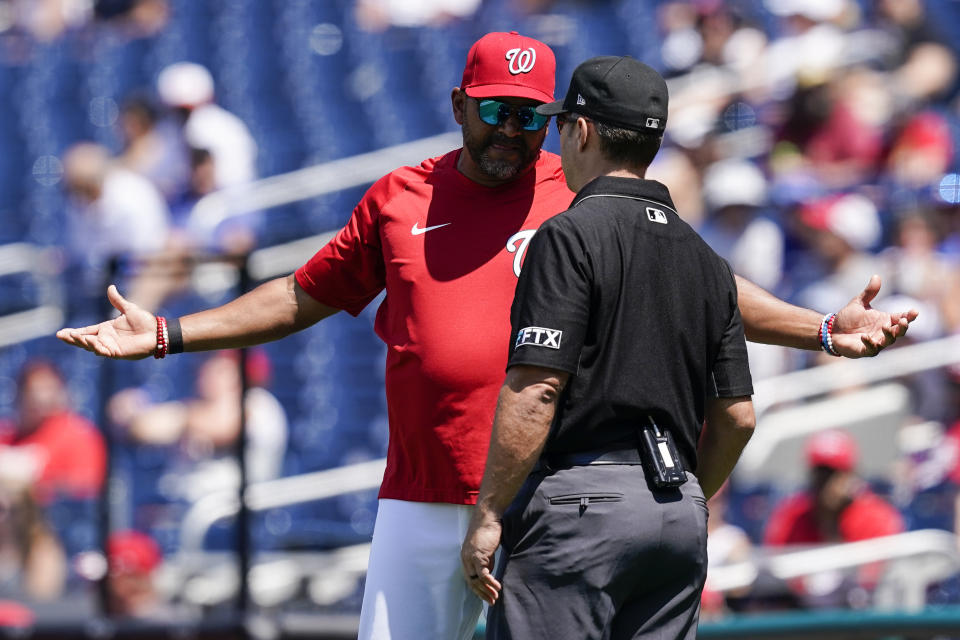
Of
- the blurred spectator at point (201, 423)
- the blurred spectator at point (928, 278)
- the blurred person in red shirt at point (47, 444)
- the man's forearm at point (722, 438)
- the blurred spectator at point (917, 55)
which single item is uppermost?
the blurred spectator at point (917, 55)

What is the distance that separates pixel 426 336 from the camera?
3.28 meters

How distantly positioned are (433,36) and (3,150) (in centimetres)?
362

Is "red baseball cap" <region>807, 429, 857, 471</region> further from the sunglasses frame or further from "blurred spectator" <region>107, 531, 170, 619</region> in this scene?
the sunglasses frame

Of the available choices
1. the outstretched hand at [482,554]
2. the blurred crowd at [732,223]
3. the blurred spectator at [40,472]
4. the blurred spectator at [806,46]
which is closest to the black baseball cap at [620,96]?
the outstretched hand at [482,554]

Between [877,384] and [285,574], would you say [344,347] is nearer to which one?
[285,574]

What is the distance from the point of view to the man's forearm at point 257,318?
3.52 meters

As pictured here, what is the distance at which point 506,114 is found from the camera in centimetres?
331

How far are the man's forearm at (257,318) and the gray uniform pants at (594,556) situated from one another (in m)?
0.96

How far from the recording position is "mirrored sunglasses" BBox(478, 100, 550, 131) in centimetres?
331

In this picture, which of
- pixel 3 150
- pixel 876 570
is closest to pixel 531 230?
pixel 876 570

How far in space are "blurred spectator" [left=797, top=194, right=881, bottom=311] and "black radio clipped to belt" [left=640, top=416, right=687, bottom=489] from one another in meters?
4.71

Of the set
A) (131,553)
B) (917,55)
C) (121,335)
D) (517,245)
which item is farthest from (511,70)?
(917,55)

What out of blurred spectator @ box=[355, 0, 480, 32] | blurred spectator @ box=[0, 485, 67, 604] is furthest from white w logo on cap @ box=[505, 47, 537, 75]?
blurred spectator @ box=[355, 0, 480, 32]

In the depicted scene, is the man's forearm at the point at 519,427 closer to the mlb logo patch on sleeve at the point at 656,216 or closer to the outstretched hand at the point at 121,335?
the mlb logo patch on sleeve at the point at 656,216
